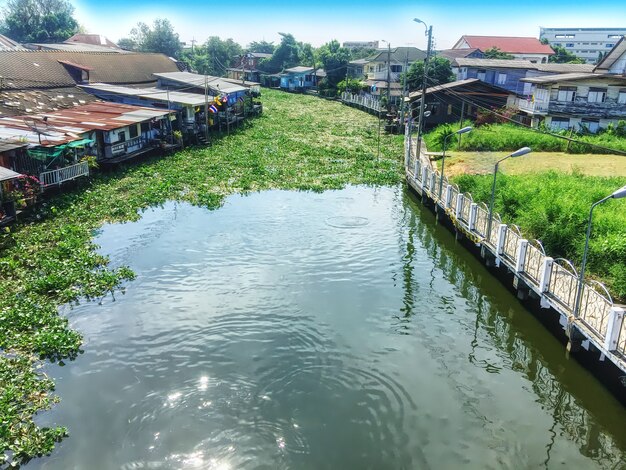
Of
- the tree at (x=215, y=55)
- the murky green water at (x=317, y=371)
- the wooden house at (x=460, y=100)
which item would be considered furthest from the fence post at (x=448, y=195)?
the tree at (x=215, y=55)

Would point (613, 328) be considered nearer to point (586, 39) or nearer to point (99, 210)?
point (99, 210)

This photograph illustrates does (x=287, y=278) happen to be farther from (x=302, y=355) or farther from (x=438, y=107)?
(x=438, y=107)

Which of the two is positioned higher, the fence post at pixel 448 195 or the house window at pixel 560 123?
the house window at pixel 560 123

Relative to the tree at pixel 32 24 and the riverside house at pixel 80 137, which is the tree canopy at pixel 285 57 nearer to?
the tree at pixel 32 24

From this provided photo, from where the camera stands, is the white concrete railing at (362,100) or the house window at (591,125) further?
the white concrete railing at (362,100)

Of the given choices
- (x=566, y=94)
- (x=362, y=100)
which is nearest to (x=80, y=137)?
(x=566, y=94)

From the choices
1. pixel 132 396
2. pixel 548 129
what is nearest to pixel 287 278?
pixel 132 396
